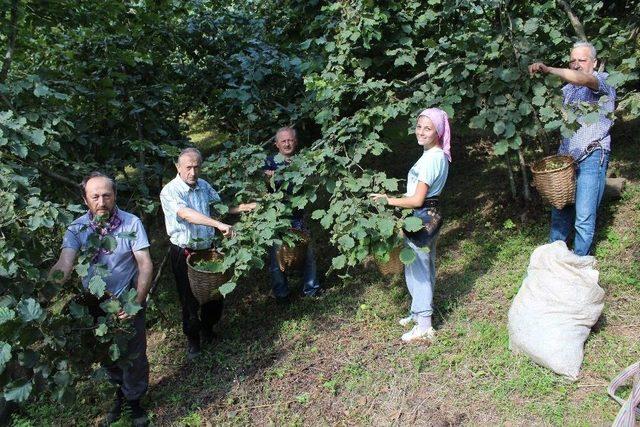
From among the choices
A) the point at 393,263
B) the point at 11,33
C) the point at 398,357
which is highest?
the point at 11,33

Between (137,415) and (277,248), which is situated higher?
(277,248)

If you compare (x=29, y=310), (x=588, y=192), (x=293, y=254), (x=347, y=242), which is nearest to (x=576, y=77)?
(x=588, y=192)

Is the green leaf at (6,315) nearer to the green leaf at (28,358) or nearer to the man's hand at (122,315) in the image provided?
the green leaf at (28,358)

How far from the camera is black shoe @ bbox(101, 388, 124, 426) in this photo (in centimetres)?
356

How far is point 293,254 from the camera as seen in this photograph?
4.29 meters

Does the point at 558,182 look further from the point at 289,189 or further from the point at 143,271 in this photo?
the point at 143,271

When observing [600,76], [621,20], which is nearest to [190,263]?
[600,76]

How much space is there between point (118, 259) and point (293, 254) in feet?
4.82

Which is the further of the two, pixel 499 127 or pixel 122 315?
pixel 499 127

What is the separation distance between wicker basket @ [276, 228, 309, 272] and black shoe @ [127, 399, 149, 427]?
4.94ft

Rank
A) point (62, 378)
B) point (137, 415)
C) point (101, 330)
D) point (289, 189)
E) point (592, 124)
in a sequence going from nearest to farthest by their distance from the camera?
point (62, 378)
point (101, 330)
point (137, 415)
point (592, 124)
point (289, 189)

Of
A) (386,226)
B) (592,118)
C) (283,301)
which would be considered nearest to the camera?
(592,118)

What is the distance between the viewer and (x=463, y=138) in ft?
26.7

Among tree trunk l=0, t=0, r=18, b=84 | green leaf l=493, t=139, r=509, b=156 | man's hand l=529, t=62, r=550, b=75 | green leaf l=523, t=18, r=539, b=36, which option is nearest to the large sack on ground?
green leaf l=493, t=139, r=509, b=156
